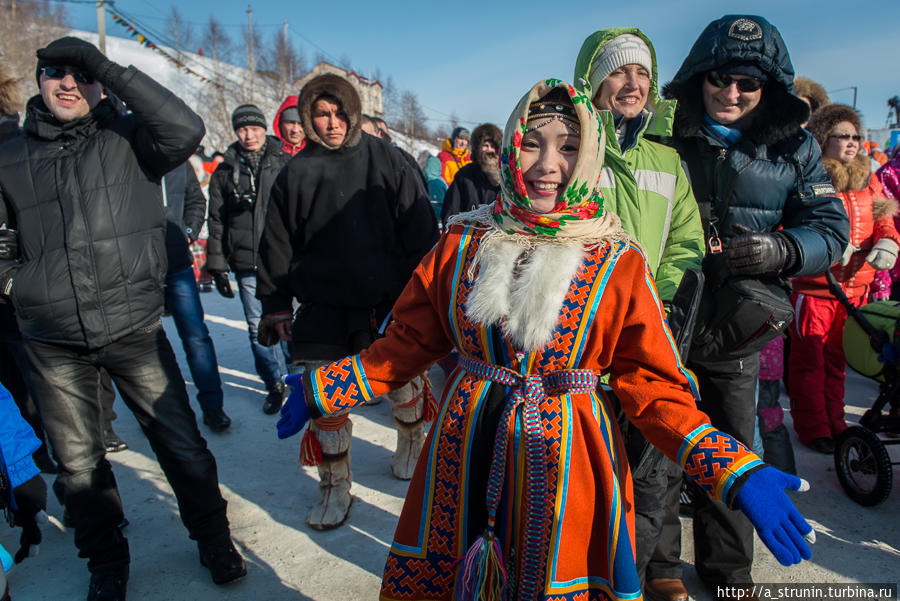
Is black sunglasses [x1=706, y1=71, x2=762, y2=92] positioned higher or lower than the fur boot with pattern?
higher

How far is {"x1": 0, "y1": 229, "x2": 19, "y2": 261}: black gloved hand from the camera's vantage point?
227 centimetres

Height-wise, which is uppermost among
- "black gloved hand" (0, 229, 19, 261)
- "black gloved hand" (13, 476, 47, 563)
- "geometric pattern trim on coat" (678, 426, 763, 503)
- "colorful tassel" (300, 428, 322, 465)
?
"black gloved hand" (0, 229, 19, 261)

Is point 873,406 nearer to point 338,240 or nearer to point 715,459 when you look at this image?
point 715,459

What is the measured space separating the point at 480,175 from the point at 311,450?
8.54 feet

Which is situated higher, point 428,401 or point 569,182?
point 569,182

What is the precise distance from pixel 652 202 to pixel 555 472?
104 cm

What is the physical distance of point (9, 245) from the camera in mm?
2291

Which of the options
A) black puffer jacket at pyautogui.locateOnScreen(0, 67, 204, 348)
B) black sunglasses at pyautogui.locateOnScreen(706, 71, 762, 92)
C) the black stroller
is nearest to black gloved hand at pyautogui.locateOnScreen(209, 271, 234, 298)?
black puffer jacket at pyautogui.locateOnScreen(0, 67, 204, 348)

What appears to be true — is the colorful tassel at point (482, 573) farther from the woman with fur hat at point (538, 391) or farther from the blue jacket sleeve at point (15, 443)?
the blue jacket sleeve at point (15, 443)

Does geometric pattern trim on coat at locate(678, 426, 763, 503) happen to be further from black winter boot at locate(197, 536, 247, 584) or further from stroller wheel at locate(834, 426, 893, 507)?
stroller wheel at locate(834, 426, 893, 507)

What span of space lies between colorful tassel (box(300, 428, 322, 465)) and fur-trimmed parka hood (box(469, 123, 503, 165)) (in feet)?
8.60

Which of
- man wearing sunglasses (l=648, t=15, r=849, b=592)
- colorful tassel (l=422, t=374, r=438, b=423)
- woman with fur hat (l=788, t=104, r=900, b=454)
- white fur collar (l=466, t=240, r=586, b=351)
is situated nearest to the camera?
white fur collar (l=466, t=240, r=586, b=351)

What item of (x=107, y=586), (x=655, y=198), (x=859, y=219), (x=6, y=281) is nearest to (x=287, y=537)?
(x=107, y=586)

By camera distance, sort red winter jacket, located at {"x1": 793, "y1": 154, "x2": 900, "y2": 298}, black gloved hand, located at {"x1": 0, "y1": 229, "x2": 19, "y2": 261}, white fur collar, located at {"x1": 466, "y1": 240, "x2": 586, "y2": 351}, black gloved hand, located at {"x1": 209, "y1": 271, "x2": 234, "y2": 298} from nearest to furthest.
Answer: white fur collar, located at {"x1": 466, "y1": 240, "x2": 586, "y2": 351}
black gloved hand, located at {"x1": 0, "y1": 229, "x2": 19, "y2": 261}
red winter jacket, located at {"x1": 793, "y1": 154, "x2": 900, "y2": 298}
black gloved hand, located at {"x1": 209, "y1": 271, "x2": 234, "y2": 298}
